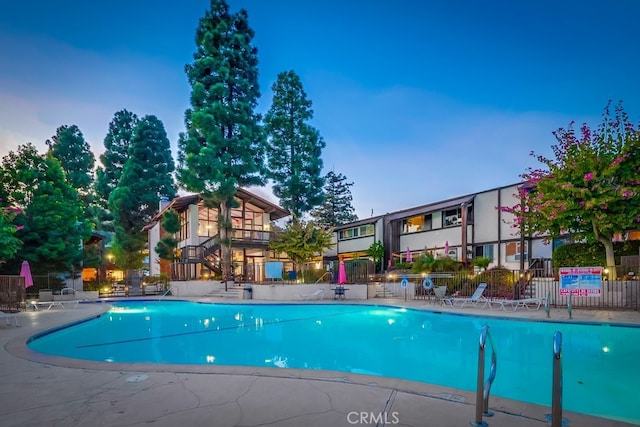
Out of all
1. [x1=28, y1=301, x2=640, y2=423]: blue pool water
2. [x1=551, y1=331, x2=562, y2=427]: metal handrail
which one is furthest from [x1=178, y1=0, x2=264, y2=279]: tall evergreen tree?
[x1=551, y1=331, x2=562, y2=427]: metal handrail

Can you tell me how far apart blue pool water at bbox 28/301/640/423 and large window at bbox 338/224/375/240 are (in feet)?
59.2

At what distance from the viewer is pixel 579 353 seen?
24.7 ft

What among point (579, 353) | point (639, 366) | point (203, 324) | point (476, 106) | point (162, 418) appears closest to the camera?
point (162, 418)

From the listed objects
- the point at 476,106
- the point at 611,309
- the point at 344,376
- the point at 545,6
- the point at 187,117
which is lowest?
the point at 611,309

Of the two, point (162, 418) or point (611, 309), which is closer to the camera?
point (162, 418)

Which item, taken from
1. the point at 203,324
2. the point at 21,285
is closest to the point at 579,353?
the point at 203,324

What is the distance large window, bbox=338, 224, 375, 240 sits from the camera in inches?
1257

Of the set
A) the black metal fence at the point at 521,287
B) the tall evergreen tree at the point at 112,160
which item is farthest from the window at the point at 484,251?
the tall evergreen tree at the point at 112,160

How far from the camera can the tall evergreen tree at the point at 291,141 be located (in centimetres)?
3303

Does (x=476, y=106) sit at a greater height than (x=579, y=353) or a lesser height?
greater

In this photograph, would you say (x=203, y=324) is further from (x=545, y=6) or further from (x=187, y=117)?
(x=545, y=6)

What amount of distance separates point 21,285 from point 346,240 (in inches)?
995

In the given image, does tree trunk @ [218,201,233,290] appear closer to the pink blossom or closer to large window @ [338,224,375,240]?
large window @ [338,224,375,240]

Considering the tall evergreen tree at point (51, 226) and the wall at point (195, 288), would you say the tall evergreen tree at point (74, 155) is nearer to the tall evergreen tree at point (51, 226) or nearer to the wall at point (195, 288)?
the tall evergreen tree at point (51, 226)
